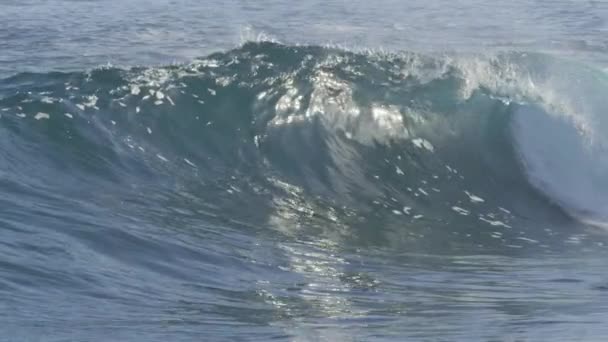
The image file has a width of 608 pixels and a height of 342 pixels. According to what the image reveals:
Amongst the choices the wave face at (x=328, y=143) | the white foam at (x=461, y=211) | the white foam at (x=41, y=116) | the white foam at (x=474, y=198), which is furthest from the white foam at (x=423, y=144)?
the white foam at (x=41, y=116)

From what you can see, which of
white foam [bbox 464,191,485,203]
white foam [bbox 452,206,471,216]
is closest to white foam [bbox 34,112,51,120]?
white foam [bbox 452,206,471,216]

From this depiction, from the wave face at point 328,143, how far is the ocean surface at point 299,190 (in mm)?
31

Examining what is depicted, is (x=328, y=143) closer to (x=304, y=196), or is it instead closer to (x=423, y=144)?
(x=423, y=144)

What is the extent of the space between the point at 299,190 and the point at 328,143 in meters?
1.31

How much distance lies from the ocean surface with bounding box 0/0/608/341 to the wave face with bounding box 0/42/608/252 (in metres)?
0.03

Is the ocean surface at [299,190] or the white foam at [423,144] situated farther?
the white foam at [423,144]

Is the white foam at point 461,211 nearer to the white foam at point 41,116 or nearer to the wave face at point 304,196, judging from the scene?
the wave face at point 304,196

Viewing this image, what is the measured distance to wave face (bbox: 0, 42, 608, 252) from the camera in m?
10.4

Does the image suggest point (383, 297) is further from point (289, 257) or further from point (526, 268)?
point (526, 268)

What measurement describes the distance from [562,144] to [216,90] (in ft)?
12.9

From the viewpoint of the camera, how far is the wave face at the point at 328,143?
1036cm

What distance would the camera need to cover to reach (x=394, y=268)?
8.78 meters

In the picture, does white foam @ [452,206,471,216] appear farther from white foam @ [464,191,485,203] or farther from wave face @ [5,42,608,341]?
white foam @ [464,191,485,203]

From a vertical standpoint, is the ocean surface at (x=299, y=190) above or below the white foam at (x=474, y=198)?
above
